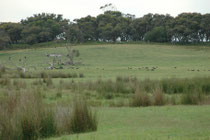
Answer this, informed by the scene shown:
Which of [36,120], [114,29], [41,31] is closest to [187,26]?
[114,29]

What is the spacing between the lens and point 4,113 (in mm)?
8570

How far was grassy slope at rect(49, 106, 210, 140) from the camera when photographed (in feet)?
28.6

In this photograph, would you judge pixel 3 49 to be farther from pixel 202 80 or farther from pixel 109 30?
pixel 202 80

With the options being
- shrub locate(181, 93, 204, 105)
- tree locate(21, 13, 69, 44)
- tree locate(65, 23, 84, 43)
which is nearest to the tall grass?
shrub locate(181, 93, 204, 105)

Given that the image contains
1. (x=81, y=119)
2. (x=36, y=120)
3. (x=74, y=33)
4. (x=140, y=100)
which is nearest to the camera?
Result: (x=36, y=120)

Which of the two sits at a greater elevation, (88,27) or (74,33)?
(88,27)

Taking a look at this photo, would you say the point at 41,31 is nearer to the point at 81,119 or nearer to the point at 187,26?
the point at 187,26

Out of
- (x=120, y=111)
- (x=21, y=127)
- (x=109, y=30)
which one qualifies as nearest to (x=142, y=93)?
(x=120, y=111)

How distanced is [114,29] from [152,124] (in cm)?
8106

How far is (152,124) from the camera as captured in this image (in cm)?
1081

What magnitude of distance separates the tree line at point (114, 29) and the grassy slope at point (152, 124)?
69867mm

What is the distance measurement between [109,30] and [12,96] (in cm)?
8267

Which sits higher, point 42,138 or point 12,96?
point 12,96

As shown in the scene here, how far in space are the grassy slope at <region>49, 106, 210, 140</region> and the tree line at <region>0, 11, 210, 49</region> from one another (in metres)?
69.9
